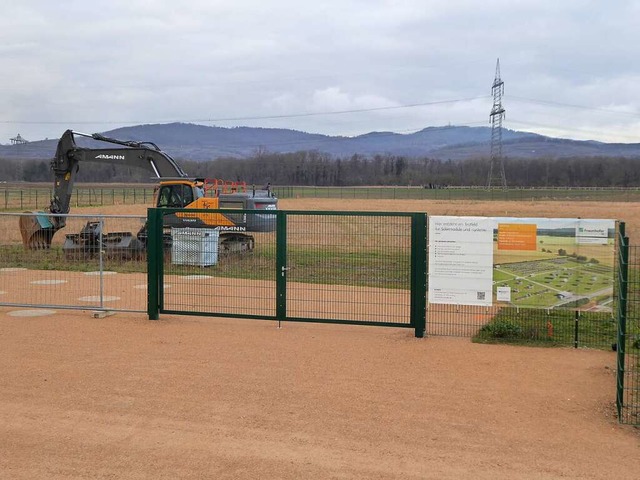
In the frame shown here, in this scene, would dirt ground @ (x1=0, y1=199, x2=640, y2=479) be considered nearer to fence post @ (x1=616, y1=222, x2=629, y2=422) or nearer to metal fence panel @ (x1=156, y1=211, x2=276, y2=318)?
fence post @ (x1=616, y1=222, x2=629, y2=422)

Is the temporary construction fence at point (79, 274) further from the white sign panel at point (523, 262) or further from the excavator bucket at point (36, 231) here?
the white sign panel at point (523, 262)

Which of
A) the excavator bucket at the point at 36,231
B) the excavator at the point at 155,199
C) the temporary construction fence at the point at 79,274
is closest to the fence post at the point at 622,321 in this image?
the temporary construction fence at the point at 79,274

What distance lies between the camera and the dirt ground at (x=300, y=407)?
244 inches

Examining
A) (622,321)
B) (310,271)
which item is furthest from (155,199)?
(622,321)

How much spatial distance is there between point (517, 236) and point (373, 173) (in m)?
142

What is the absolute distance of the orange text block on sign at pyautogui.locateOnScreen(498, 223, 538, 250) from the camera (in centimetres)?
1059

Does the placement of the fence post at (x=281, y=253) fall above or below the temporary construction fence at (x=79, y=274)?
above

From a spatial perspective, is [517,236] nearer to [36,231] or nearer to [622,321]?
[622,321]

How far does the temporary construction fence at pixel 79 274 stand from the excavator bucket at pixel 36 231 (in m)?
0.38

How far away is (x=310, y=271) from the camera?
52.1 feet

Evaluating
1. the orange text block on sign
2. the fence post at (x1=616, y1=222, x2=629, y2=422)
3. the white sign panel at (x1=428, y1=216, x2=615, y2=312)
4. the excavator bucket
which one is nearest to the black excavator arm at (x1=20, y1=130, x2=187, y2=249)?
the excavator bucket

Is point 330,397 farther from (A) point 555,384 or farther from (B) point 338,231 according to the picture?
(B) point 338,231

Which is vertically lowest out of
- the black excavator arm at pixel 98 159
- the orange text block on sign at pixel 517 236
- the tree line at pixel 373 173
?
the orange text block on sign at pixel 517 236

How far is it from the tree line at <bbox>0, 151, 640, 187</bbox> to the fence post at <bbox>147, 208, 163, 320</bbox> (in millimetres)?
113731
